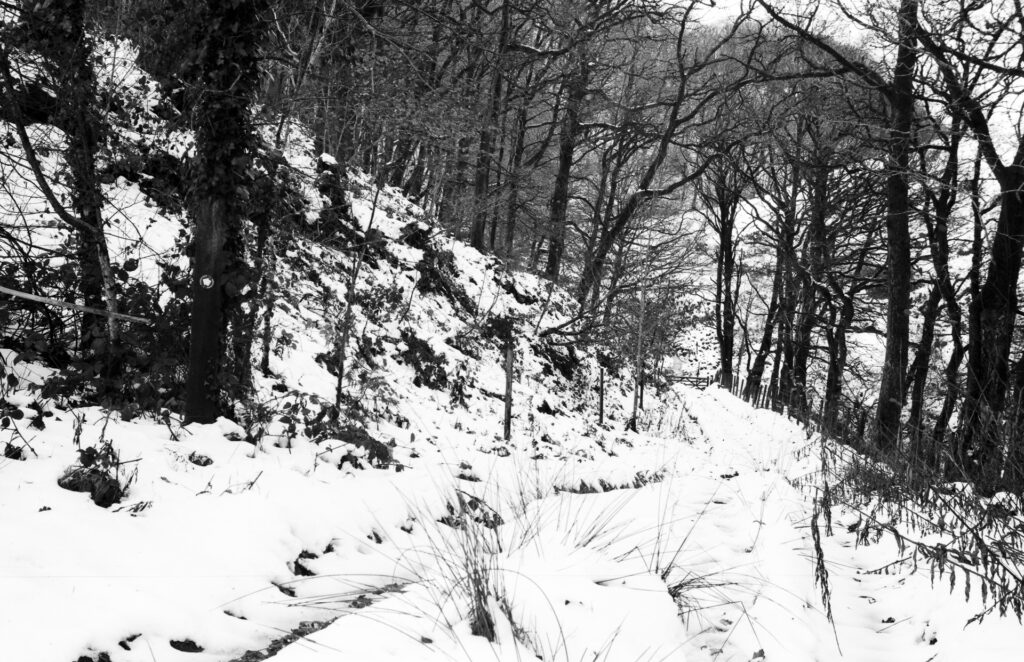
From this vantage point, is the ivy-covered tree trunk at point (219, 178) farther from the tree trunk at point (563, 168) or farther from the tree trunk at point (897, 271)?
the tree trunk at point (563, 168)

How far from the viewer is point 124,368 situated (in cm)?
494

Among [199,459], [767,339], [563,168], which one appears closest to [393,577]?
[199,459]

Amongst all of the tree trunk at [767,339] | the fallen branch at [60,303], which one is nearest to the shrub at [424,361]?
the fallen branch at [60,303]

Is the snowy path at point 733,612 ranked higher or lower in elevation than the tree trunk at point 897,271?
lower

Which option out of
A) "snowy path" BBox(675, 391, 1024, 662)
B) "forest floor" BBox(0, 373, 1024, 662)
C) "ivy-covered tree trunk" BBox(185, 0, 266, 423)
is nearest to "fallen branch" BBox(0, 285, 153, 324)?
"ivy-covered tree trunk" BBox(185, 0, 266, 423)

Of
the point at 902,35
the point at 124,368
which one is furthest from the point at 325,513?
the point at 902,35

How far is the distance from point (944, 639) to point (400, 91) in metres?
7.32

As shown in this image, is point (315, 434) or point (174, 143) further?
point (174, 143)

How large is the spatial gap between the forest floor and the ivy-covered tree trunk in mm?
593

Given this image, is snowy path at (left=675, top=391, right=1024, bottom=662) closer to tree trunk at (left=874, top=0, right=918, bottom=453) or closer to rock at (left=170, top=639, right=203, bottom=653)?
rock at (left=170, top=639, right=203, bottom=653)

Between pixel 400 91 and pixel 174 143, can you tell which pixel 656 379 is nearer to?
pixel 400 91

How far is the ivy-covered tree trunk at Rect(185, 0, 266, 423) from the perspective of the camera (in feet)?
15.8

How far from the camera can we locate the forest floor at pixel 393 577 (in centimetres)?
242

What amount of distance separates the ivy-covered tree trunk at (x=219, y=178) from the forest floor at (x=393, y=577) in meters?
0.59
